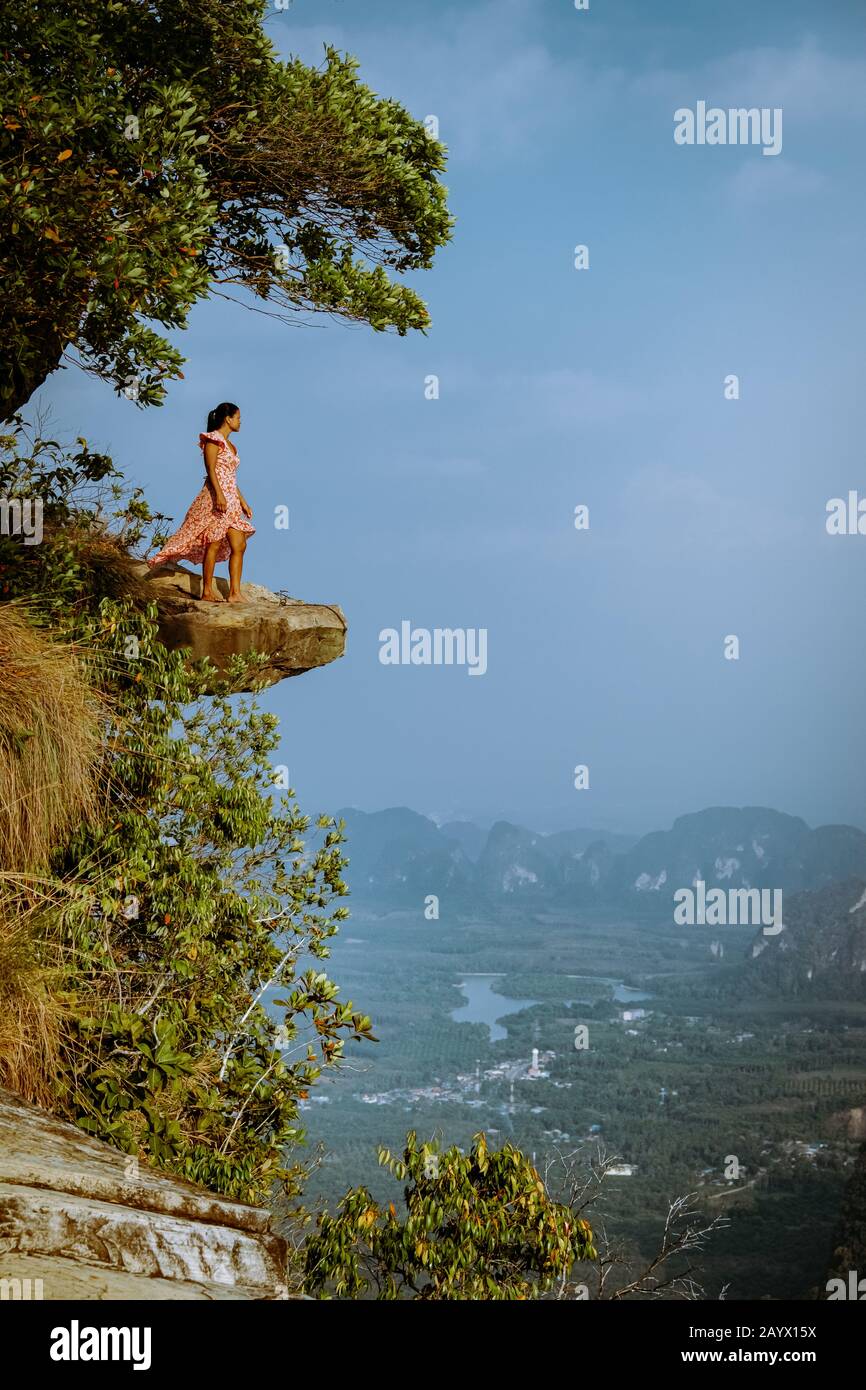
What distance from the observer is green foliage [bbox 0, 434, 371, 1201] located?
5.62 m

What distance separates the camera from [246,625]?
7.52 meters

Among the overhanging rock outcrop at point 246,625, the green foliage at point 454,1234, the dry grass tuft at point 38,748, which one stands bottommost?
the green foliage at point 454,1234

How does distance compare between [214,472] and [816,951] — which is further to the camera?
[816,951]

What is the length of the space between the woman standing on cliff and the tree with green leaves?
0.86 metres

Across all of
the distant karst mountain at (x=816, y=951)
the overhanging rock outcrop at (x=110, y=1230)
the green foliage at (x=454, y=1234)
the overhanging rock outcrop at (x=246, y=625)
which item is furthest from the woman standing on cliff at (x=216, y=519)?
the distant karst mountain at (x=816, y=951)

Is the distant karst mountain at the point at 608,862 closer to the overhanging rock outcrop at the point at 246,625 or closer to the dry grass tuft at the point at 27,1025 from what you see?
the overhanging rock outcrop at the point at 246,625

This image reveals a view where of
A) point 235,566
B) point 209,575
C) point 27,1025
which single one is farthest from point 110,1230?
point 235,566

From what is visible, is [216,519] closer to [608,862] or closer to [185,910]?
[185,910]

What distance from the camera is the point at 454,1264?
5926 mm

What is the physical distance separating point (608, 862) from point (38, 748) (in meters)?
102

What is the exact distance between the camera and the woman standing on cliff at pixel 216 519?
25.3 ft

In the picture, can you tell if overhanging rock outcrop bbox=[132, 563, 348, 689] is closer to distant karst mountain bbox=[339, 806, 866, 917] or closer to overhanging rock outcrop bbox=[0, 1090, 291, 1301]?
overhanging rock outcrop bbox=[0, 1090, 291, 1301]

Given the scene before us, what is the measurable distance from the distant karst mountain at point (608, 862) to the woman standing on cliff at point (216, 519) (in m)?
89.6
